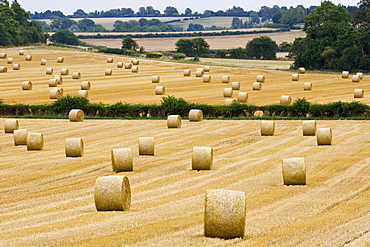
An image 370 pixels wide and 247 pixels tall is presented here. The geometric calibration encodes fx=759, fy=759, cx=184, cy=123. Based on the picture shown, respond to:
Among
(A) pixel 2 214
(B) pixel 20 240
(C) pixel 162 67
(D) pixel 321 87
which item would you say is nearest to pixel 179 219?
(B) pixel 20 240

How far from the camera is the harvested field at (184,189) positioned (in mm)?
18719

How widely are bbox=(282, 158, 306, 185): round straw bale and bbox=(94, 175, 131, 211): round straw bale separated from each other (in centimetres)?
739

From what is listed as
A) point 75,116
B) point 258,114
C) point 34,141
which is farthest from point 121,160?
point 258,114

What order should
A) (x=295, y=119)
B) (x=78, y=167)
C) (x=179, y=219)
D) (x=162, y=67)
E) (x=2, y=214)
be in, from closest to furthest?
1. (x=179, y=219)
2. (x=2, y=214)
3. (x=78, y=167)
4. (x=295, y=119)
5. (x=162, y=67)

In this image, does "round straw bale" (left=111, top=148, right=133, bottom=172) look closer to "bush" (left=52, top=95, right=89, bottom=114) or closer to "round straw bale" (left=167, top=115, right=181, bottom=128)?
"round straw bale" (left=167, top=115, right=181, bottom=128)

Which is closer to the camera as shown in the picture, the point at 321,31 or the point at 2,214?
the point at 2,214

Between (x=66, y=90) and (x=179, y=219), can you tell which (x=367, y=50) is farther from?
(x=179, y=219)

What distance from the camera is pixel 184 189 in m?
27.1

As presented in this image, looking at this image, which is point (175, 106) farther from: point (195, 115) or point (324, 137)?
point (324, 137)

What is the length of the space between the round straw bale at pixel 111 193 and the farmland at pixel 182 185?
0.84 feet

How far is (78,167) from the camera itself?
108ft

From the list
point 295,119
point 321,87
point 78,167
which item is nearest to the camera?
point 78,167

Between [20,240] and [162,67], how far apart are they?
91346 millimetres

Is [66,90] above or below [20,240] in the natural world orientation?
below
